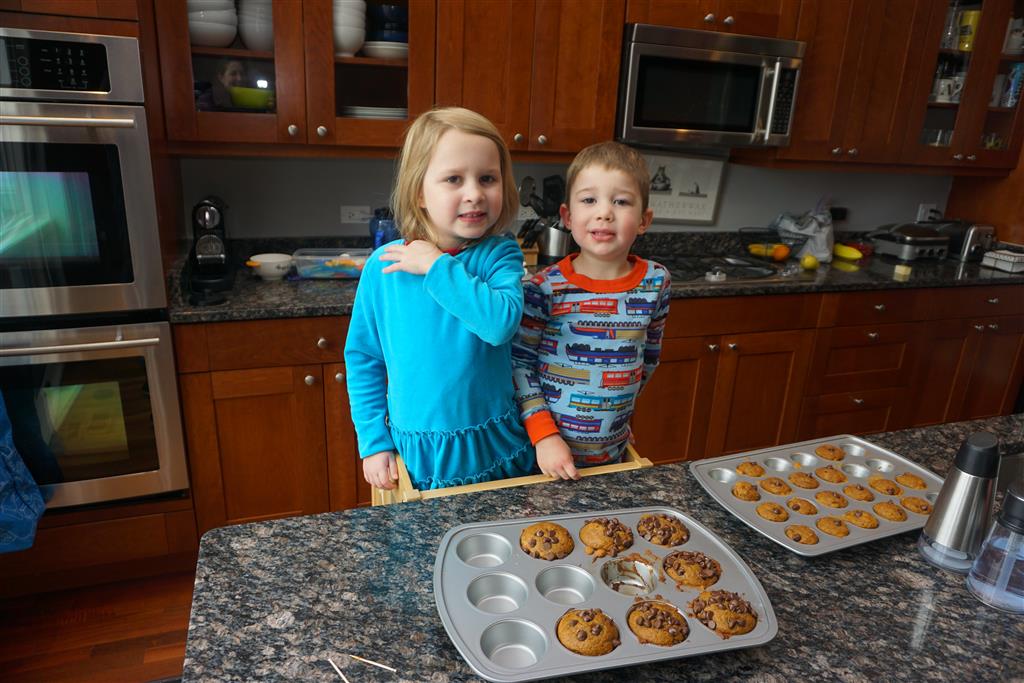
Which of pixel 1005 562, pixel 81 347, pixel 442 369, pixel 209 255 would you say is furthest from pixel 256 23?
pixel 1005 562

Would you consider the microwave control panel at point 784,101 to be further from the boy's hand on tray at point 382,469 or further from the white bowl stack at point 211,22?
the boy's hand on tray at point 382,469

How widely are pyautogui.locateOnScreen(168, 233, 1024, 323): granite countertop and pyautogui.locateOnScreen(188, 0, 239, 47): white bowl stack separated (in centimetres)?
63

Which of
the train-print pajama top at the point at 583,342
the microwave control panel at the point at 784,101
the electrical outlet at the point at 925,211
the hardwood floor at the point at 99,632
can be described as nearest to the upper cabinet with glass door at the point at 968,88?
the electrical outlet at the point at 925,211

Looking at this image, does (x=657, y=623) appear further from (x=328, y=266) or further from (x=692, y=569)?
(x=328, y=266)

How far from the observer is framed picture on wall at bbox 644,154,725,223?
2814 millimetres

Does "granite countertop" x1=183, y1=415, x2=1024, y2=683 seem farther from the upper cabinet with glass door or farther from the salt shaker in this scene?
the upper cabinet with glass door

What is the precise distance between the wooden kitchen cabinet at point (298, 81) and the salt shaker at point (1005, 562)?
1.82 m

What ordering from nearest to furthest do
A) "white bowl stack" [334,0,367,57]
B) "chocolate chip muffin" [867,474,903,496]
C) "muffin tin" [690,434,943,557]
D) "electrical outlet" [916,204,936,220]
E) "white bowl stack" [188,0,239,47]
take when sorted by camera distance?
"muffin tin" [690,434,943,557] < "chocolate chip muffin" [867,474,903,496] < "white bowl stack" [188,0,239,47] < "white bowl stack" [334,0,367,57] < "electrical outlet" [916,204,936,220]

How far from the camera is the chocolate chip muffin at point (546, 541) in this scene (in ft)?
2.63

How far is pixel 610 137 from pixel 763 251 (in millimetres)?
967

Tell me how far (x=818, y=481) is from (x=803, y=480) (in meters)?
0.02

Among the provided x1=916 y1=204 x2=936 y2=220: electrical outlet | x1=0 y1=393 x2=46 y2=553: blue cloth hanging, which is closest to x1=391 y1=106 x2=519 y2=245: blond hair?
x1=0 y1=393 x2=46 y2=553: blue cloth hanging

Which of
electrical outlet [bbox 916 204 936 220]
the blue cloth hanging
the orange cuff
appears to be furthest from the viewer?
electrical outlet [bbox 916 204 936 220]

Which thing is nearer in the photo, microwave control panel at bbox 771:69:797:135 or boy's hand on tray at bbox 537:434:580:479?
boy's hand on tray at bbox 537:434:580:479
